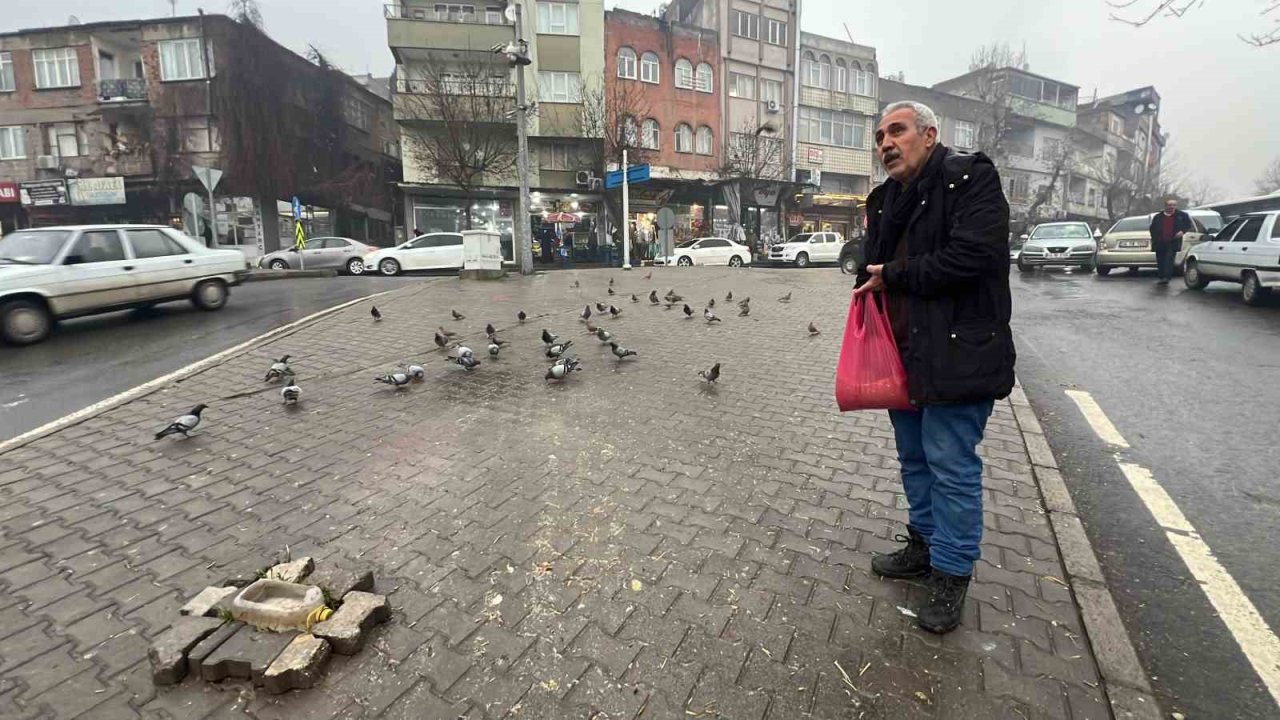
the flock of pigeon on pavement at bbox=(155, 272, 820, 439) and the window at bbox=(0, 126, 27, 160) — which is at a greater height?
the window at bbox=(0, 126, 27, 160)

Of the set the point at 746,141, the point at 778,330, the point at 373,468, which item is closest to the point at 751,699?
the point at 373,468

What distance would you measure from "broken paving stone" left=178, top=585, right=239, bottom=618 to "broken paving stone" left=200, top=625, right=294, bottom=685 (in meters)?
0.30

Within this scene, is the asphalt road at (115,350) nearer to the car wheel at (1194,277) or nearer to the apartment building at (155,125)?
the car wheel at (1194,277)

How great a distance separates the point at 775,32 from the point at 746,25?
82.5 inches

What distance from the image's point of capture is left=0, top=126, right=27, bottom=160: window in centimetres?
3028

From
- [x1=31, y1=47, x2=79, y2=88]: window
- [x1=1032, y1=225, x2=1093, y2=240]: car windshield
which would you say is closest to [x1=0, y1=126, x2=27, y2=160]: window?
[x1=31, y1=47, x2=79, y2=88]: window

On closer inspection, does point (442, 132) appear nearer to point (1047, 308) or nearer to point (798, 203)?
point (798, 203)

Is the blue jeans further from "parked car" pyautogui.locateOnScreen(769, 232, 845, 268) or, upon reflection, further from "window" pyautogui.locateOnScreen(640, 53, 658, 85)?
"window" pyautogui.locateOnScreen(640, 53, 658, 85)

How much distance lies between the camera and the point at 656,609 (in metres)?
2.67

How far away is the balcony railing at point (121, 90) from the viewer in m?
29.0

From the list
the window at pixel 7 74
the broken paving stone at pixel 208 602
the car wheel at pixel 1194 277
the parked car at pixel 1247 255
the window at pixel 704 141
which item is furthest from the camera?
the window at pixel 704 141

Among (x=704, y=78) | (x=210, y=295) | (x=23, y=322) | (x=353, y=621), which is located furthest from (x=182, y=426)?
(x=704, y=78)

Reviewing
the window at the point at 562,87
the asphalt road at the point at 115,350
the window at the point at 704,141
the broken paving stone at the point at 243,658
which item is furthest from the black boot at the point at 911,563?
the window at the point at 704,141

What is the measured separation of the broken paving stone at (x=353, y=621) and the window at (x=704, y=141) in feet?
114
